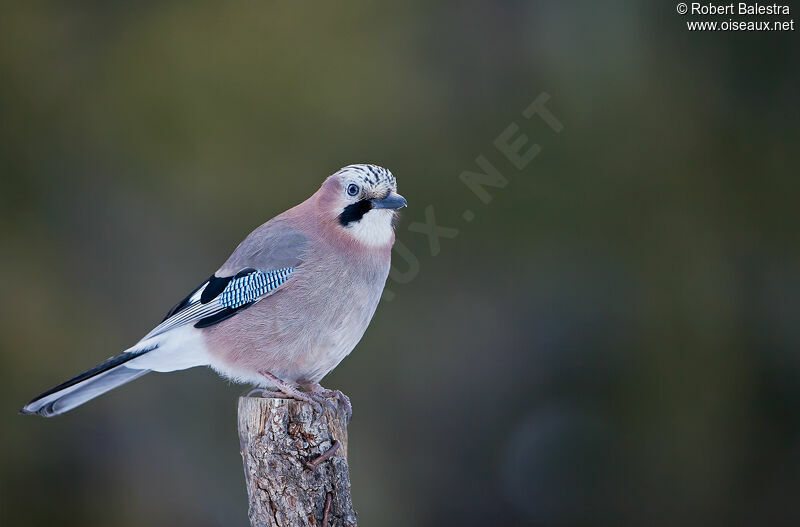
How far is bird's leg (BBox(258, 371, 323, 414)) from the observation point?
3.54 metres

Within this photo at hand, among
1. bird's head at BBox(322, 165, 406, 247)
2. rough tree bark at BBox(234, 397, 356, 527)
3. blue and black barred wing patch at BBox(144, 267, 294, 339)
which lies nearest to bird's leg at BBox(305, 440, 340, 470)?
rough tree bark at BBox(234, 397, 356, 527)

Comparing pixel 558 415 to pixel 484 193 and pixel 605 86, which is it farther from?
pixel 605 86

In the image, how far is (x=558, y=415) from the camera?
7289mm

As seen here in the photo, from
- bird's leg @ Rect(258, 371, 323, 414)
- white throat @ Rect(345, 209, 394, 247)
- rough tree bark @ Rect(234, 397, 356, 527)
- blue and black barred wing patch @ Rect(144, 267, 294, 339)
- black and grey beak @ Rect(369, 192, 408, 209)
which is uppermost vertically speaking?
black and grey beak @ Rect(369, 192, 408, 209)

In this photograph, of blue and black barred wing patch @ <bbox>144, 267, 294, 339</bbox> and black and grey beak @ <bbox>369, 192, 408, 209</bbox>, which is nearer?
black and grey beak @ <bbox>369, 192, 408, 209</bbox>

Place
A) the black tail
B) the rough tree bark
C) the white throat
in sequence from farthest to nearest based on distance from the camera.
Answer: the white throat
the black tail
the rough tree bark

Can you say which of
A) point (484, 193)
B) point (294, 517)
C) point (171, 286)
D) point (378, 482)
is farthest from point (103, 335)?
point (294, 517)

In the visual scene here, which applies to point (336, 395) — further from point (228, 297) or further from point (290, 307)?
point (228, 297)

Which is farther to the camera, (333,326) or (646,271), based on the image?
(646,271)

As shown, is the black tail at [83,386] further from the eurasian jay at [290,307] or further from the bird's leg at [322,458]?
the bird's leg at [322,458]

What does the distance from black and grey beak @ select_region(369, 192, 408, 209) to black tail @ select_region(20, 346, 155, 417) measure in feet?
3.86

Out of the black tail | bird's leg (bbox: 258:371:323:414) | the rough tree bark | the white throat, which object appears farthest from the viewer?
the white throat

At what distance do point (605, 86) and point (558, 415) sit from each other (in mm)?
2775

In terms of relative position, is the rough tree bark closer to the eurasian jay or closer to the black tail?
the eurasian jay
